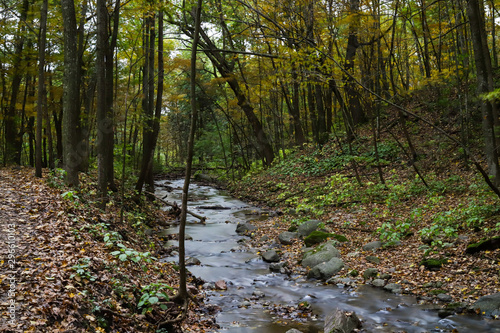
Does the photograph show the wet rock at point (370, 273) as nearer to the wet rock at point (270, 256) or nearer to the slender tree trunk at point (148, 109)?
the wet rock at point (270, 256)

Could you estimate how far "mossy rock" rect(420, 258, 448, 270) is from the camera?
694 cm

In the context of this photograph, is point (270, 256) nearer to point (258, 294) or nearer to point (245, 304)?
point (258, 294)

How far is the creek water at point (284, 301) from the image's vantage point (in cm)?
536

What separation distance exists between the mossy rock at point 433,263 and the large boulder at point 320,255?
6.51 ft

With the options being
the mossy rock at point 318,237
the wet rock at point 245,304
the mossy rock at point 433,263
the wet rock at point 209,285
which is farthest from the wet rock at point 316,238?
the wet rock at point 245,304

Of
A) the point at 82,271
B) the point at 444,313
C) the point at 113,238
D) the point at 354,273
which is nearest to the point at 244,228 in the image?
the point at 354,273

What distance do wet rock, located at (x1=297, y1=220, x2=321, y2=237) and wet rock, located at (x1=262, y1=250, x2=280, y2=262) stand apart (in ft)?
5.16

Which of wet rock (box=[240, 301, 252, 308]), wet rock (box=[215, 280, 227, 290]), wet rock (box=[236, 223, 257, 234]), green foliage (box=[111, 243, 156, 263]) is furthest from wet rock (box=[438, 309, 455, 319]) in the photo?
wet rock (box=[236, 223, 257, 234])

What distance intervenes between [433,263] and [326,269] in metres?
2.16

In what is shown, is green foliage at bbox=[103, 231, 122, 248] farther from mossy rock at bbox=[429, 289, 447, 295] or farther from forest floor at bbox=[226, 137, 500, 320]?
mossy rock at bbox=[429, 289, 447, 295]

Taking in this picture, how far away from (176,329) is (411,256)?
537cm

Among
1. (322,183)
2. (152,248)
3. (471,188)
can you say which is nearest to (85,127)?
(152,248)

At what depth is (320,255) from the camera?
27.8 feet

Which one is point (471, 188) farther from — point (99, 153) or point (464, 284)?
point (99, 153)
